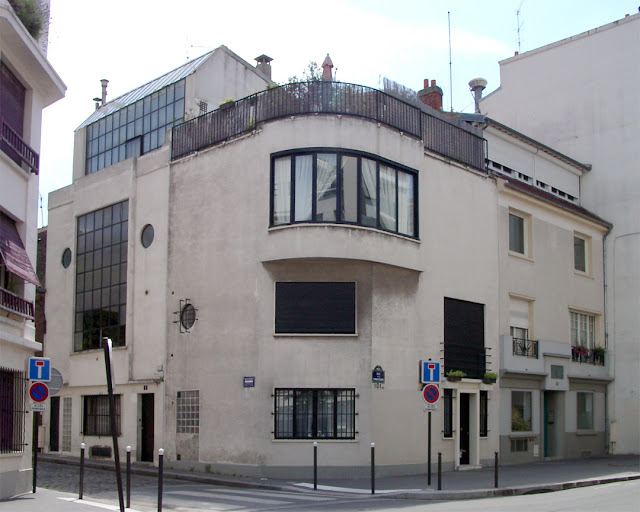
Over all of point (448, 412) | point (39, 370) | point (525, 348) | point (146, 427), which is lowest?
point (146, 427)

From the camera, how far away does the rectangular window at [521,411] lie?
2514 cm

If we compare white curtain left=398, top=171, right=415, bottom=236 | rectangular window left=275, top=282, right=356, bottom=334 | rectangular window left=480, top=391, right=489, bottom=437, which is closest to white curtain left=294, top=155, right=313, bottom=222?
rectangular window left=275, top=282, right=356, bottom=334

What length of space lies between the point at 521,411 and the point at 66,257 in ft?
53.2

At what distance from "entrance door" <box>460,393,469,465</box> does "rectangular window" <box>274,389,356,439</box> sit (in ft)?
14.5

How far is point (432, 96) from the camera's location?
26.8 metres

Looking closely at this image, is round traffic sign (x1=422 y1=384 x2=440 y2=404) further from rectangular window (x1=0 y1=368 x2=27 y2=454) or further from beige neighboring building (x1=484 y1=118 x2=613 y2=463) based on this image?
rectangular window (x1=0 y1=368 x2=27 y2=454)

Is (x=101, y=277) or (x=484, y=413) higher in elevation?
(x=101, y=277)

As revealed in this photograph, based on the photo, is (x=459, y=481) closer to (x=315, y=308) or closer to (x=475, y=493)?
(x=475, y=493)

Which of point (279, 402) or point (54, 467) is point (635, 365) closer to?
point (279, 402)

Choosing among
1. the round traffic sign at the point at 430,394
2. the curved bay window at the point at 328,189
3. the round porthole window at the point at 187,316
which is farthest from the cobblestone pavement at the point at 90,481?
the curved bay window at the point at 328,189

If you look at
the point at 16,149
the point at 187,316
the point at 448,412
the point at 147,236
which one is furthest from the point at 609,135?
the point at 16,149

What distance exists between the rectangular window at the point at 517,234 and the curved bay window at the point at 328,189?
6.76 m

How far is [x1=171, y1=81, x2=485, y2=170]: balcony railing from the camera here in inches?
823

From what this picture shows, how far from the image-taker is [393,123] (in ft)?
71.5
